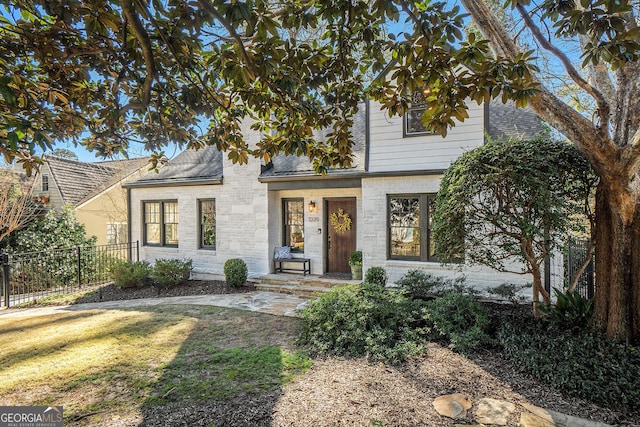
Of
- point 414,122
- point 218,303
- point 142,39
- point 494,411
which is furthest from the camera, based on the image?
point 414,122

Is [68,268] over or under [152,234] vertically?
under

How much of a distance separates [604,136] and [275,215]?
7.95 meters

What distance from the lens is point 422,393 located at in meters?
3.74

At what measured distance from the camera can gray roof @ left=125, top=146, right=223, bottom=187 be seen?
10.7 meters

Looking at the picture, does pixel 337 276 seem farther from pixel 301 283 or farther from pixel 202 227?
pixel 202 227

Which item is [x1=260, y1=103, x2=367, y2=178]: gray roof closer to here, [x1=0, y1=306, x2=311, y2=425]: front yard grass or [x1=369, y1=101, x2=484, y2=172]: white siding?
[x1=369, y1=101, x2=484, y2=172]: white siding

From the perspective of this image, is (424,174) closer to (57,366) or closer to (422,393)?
(422,393)

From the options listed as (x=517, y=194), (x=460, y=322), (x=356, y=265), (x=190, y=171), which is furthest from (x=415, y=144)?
(x=190, y=171)

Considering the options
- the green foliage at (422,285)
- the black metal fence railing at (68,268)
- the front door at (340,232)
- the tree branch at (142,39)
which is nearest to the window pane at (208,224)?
the black metal fence railing at (68,268)

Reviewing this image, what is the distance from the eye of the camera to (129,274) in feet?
31.4

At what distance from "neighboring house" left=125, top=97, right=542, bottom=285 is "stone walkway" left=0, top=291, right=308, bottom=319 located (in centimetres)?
156

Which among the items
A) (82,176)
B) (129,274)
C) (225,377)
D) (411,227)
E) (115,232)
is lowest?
(225,377)

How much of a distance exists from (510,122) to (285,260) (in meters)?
7.17

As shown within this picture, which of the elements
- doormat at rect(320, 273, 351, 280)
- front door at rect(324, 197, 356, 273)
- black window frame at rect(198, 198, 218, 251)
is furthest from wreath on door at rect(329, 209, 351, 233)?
black window frame at rect(198, 198, 218, 251)
